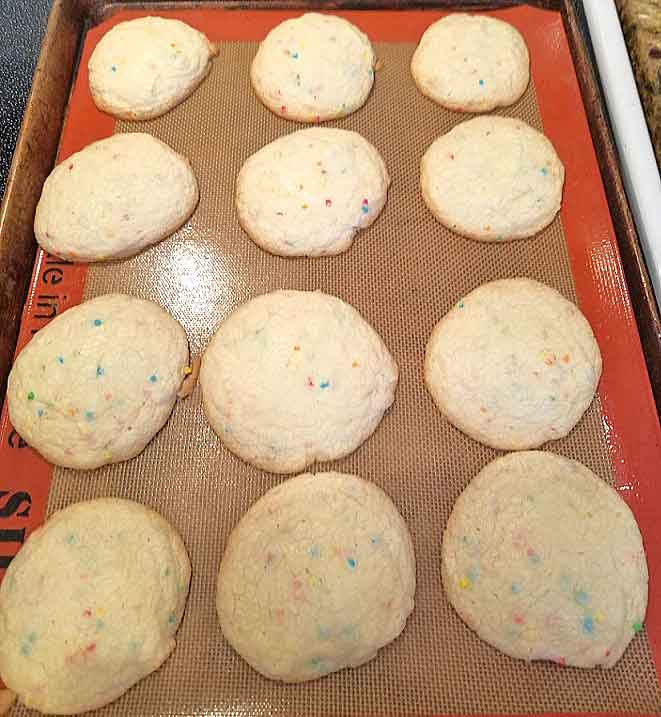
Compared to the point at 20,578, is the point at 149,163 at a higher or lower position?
higher

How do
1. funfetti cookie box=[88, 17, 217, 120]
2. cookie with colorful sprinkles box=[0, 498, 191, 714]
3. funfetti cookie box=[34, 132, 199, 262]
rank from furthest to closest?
funfetti cookie box=[88, 17, 217, 120], funfetti cookie box=[34, 132, 199, 262], cookie with colorful sprinkles box=[0, 498, 191, 714]

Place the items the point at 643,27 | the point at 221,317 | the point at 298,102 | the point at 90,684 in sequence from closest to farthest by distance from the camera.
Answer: the point at 90,684, the point at 221,317, the point at 298,102, the point at 643,27

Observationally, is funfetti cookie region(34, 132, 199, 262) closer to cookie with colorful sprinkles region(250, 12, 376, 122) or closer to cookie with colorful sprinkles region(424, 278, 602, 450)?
cookie with colorful sprinkles region(250, 12, 376, 122)

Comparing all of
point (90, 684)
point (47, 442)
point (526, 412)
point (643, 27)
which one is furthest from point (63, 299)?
point (643, 27)

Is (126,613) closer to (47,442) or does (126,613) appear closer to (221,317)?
(47,442)

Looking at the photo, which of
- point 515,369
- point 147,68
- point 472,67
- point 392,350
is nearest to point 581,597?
point 515,369

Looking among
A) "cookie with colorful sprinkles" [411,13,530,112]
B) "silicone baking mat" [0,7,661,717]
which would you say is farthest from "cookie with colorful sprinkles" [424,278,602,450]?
"cookie with colorful sprinkles" [411,13,530,112]
